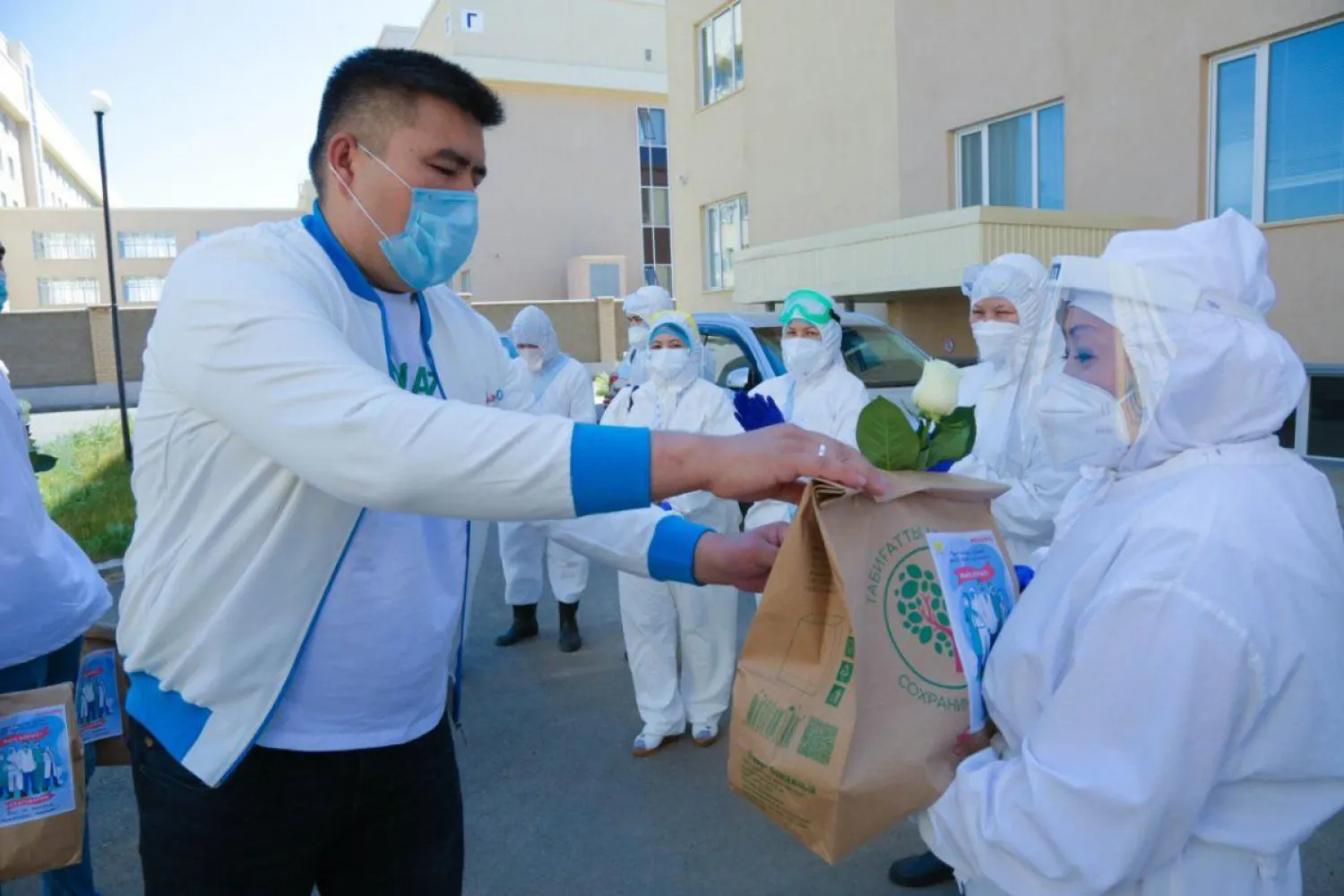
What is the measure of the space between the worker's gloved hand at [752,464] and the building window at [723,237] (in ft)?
54.7

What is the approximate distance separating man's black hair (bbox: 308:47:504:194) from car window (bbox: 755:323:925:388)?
6589mm

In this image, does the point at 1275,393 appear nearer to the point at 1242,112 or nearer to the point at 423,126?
the point at 423,126

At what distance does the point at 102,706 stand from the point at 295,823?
4.36ft

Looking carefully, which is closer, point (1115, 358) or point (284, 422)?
point (284, 422)

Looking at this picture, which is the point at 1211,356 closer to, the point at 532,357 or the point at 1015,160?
the point at 532,357

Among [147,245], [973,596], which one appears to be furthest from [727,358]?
[147,245]

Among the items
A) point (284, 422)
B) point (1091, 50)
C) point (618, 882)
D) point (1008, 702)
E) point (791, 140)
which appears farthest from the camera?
point (791, 140)

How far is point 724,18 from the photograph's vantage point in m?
17.5

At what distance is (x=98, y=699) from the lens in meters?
2.66

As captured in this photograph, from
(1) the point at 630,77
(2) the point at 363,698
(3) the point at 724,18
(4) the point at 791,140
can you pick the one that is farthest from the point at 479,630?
(1) the point at 630,77

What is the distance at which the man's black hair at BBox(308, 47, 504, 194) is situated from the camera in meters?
1.70

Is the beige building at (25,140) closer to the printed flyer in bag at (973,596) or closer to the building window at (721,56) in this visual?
the building window at (721,56)

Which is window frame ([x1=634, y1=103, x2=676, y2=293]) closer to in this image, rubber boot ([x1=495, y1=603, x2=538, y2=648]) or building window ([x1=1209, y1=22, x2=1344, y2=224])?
building window ([x1=1209, y1=22, x2=1344, y2=224])

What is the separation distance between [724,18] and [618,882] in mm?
16864
